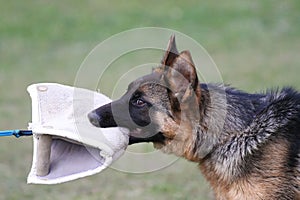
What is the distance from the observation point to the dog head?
615cm

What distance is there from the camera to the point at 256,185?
5844 mm

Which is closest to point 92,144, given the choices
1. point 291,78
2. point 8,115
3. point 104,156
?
point 104,156

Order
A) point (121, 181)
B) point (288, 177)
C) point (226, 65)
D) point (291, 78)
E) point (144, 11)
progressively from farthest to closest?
point (144, 11)
point (226, 65)
point (291, 78)
point (121, 181)
point (288, 177)

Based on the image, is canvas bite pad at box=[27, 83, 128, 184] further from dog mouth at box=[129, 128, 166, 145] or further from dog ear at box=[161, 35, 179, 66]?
dog ear at box=[161, 35, 179, 66]

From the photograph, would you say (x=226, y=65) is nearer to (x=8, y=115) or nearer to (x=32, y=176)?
(x=8, y=115)

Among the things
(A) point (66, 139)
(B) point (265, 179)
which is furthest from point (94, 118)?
(B) point (265, 179)

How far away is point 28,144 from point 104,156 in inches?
207

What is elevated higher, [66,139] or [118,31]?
[66,139]

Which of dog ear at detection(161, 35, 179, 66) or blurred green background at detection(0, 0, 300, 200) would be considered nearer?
dog ear at detection(161, 35, 179, 66)

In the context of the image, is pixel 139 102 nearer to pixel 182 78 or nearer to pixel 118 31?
pixel 182 78

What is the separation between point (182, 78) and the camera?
6.09 m

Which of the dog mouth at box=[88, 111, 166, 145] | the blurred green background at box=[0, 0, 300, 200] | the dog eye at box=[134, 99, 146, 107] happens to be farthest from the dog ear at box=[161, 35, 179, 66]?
the blurred green background at box=[0, 0, 300, 200]

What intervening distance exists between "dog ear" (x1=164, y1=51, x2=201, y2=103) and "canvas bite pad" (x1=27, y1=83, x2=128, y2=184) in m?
0.60

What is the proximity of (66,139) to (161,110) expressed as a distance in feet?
2.91
